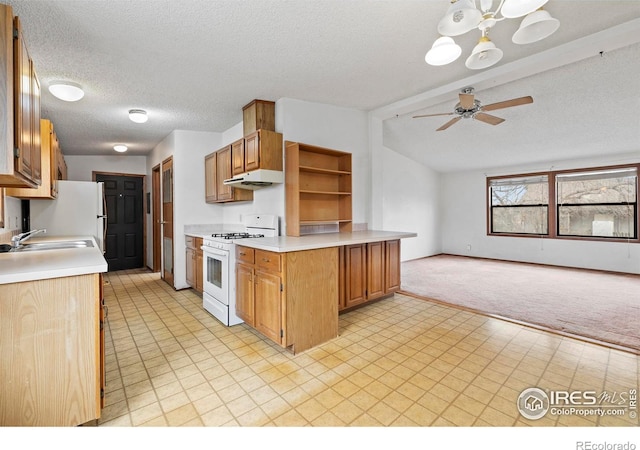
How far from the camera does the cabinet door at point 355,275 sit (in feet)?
10.7

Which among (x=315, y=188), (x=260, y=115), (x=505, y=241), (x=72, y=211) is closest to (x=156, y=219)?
(x=72, y=211)

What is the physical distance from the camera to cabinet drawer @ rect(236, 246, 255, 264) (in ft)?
9.00

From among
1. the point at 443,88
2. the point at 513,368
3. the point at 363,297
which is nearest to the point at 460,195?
the point at 443,88

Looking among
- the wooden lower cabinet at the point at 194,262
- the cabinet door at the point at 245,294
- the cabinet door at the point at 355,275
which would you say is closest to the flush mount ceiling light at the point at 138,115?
the wooden lower cabinet at the point at 194,262

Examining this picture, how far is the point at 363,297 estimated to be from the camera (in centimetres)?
345

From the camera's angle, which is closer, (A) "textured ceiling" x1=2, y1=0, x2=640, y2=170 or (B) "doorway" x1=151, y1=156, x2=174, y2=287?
(A) "textured ceiling" x1=2, y1=0, x2=640, y2=170

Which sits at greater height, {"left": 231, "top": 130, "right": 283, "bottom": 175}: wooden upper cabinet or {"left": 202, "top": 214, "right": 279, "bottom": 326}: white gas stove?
{"left": 231, "top": 130, "right": 283, "bottom": 175}: wooden upper cabinet

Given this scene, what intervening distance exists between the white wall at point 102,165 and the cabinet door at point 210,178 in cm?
251

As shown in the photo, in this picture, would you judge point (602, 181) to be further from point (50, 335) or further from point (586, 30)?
point (50, 335)

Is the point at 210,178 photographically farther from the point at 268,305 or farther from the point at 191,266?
the point at 268,305

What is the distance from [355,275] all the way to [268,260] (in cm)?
121

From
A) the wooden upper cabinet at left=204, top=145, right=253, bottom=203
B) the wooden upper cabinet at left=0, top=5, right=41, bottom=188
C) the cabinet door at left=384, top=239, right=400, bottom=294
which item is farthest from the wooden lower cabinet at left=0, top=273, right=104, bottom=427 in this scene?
the cabinet door at left=384, top=239, right=400, bottom=294

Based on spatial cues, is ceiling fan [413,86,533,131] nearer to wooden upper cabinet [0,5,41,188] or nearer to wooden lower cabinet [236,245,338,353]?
wooden lower cabinet [236,245,338,353]

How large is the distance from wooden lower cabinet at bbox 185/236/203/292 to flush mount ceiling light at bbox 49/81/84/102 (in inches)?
77.7
